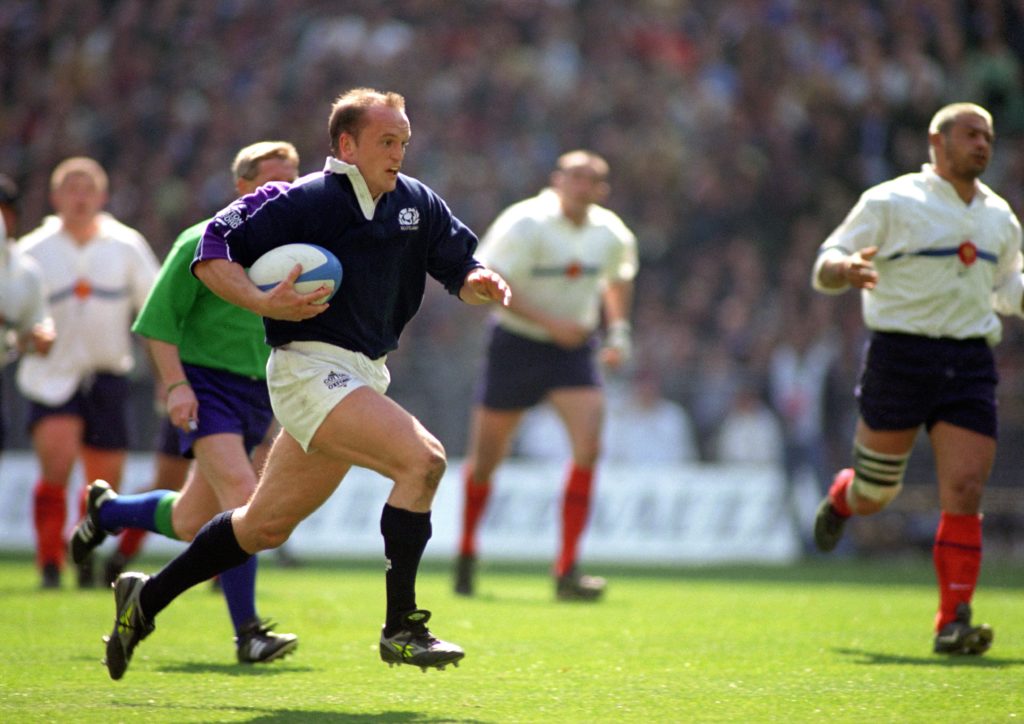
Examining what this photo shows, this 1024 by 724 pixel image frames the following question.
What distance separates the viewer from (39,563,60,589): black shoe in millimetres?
11031

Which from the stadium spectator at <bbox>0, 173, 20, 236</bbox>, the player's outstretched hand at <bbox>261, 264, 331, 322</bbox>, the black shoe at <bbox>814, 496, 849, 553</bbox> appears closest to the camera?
the player's outstretched hand at <bbox>261, 264, 331, 322</bbox>

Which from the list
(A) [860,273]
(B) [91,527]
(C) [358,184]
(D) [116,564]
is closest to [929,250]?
(A) [860,273]

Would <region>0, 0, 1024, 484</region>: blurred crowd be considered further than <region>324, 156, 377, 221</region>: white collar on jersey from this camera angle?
Yes

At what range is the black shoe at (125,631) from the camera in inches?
239

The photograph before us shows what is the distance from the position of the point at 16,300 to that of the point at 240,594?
10.7ft

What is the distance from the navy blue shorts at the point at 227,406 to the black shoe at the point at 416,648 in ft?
5.91

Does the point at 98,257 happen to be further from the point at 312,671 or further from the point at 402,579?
the point at 402,579

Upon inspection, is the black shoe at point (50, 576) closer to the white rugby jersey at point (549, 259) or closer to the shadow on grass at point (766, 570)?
the shadow on grass at point (766, 570)

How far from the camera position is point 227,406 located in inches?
285

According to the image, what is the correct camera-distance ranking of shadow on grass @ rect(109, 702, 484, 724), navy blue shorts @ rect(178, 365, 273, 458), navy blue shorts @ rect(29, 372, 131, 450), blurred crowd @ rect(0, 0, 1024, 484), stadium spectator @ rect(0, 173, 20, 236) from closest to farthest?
shadow on grass @ rect(109, 702, 484, 724) → navy blue shorts @ rect(178, 365, 273, 458) → stadium spectator @ rect(0, 173, 20, 236) → navy blue shorts @ rect(29, 372, 131, 450) → blurred crowd @ rect(0, 0, 1024, 484)

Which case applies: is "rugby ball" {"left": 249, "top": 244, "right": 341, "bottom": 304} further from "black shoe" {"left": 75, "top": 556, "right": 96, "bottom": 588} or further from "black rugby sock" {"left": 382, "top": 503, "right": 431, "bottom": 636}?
"black shoe" {"left": 75, "top": 556, "right": 96, "bottom": 588}

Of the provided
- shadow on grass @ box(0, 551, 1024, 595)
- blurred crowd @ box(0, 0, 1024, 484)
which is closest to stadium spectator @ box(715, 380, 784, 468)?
blurred crowd @ box(0, 0, 1024, 484)

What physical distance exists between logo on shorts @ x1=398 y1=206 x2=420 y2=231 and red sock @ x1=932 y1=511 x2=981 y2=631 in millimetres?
3200

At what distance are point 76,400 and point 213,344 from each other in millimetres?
4338
